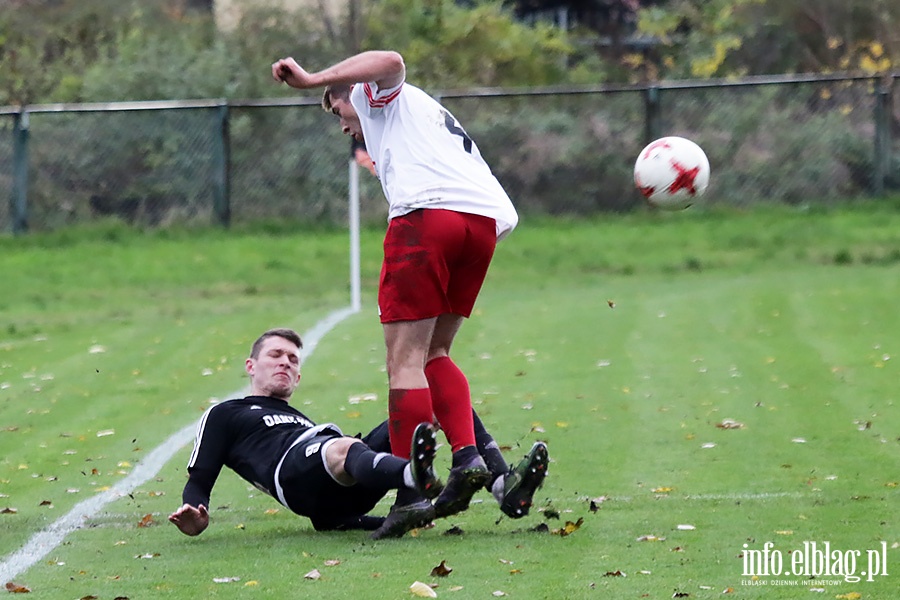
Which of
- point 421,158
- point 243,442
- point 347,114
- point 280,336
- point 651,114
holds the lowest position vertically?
point 243,442

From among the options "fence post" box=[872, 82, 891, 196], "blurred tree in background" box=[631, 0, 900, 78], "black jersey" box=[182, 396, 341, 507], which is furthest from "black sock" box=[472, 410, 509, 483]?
"blurred tree in background" box=[631, 0, 900, 78]

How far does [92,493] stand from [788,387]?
16.3 ft

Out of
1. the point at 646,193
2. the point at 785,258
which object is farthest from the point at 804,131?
the point at 646,193

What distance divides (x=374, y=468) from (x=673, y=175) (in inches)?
80.5

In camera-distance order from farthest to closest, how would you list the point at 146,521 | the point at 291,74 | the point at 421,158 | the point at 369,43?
the point at 369,43, the point at 146,521, the point at 421,158, the point at 291,74

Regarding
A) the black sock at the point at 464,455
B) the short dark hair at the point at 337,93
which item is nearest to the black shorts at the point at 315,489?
the black sock at the point at 464,455

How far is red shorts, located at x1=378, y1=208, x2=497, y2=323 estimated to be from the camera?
5.53 meters

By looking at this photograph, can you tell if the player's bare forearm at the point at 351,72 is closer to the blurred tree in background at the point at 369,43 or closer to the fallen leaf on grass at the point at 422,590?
the fallen leaf on grass at the point at 422,590

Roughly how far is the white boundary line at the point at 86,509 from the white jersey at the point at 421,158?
1.88m

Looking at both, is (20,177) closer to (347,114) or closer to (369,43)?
(369,43)

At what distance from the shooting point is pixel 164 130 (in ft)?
74.7

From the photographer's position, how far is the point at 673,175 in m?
6.54

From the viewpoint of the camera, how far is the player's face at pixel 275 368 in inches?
247

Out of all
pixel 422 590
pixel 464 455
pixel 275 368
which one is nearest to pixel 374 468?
pixel 464 455
